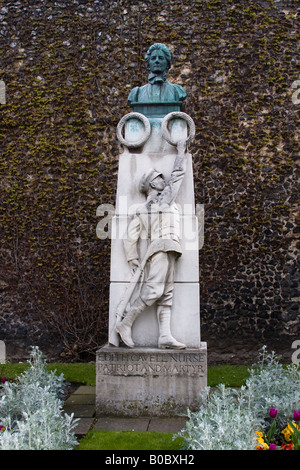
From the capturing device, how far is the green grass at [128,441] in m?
3.68

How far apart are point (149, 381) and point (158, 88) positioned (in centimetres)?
309

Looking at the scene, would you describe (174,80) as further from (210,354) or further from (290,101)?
(210,354)

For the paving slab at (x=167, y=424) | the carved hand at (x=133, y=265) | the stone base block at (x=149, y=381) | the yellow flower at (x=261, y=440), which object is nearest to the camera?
the yellow flower at (x=261, y=440)

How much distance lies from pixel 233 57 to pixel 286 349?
5.72m

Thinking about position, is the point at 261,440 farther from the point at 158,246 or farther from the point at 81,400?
the point at 81,400

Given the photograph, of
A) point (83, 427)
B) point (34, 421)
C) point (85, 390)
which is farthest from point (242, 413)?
point (85, 390)

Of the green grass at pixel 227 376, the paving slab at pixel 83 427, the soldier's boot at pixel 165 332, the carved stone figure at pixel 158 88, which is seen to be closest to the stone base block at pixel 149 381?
the soldier's boot at pixel 165 332

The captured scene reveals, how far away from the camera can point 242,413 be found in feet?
12.0

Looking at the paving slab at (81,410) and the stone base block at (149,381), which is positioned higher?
the stone base block at (149,381)

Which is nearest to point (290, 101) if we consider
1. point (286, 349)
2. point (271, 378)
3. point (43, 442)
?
point (286, 349)

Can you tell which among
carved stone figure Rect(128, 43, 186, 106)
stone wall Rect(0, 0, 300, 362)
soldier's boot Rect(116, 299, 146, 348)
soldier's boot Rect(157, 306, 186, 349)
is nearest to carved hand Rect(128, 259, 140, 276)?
soldier's boot Rect(116, 299, 146, 348)

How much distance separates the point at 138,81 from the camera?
9812mm

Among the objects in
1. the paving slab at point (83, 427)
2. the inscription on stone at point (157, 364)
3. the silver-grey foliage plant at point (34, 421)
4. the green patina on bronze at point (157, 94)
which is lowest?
the paving slab at point (83, 427)

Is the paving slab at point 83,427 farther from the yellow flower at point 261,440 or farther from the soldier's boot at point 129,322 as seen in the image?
the yellow flower at point 261,440
